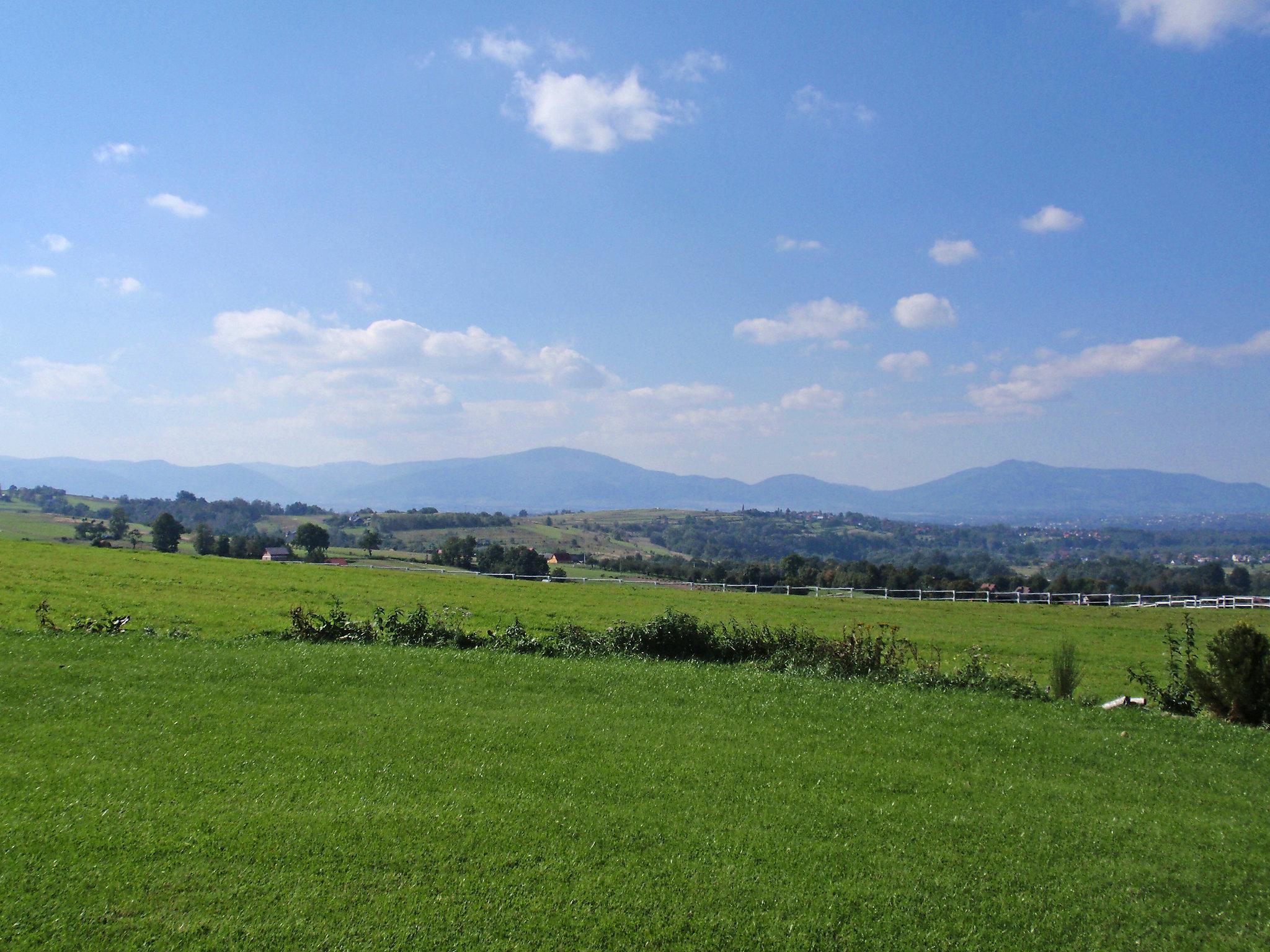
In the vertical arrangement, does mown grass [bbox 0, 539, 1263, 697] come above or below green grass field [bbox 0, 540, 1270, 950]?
below

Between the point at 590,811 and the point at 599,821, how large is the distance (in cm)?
23

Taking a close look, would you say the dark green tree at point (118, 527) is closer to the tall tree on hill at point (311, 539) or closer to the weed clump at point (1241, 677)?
the tall tree on hill at point (311, 539)

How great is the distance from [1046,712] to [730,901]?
8535mm

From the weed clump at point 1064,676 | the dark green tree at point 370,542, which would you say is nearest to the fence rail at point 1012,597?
the weed clump at point 1064,676

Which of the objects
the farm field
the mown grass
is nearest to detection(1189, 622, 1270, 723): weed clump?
the farm field

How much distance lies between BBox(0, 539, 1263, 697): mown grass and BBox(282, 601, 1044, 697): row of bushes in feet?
10.2

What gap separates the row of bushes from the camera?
15.3 m

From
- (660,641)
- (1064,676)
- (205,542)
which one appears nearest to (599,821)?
(660,641)

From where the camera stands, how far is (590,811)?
23.5ft

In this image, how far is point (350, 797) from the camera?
7266 mm

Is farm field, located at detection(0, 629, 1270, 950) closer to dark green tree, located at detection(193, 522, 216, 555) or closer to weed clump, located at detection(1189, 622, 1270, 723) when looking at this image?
weed clump, located at detection(1189, 622, 1270, 723)

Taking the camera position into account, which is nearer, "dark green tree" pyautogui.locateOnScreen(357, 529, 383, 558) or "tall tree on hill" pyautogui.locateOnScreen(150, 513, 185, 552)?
"tall tree on hill" pyautogui.locateOnScreen(150, 513, 185, 552)

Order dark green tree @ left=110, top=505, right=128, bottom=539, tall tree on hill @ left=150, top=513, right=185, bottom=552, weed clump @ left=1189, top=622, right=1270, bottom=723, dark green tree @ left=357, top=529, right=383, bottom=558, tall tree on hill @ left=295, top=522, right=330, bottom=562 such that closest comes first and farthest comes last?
weed clump @ left=1189, top=622, right=1270, bottom=723
tall tree on hill @ left=150, top=513, right=185, bottom=552
tall tree on hill @ left=295, top=522, right=330, bottom=562
dark green tree @ left=110, top=505, right=128, bottom=539
dark green tree @ left=357, top=529, right=383, bottom=558

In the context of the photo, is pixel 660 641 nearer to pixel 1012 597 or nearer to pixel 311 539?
pixel 1012 597
